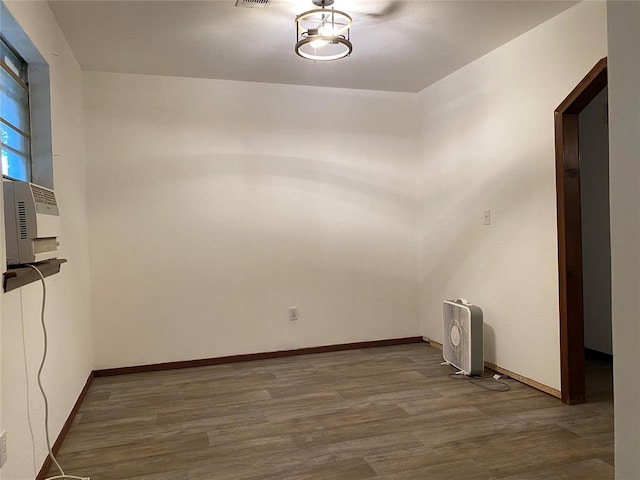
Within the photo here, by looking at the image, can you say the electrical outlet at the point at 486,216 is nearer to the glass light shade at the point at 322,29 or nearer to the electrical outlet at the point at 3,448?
the glass light shade at the point at 322,29

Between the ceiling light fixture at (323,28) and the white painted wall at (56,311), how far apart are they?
1440 millimetres

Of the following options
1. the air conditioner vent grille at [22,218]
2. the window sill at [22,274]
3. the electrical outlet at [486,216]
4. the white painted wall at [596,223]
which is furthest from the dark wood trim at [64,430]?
the white painted wall at [596,223]

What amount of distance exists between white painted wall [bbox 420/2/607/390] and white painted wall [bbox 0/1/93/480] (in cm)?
305

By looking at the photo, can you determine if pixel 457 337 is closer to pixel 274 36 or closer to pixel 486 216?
pixel 486 216

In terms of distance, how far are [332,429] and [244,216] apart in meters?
2.16

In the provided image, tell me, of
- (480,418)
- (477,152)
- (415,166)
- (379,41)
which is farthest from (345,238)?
(480,418)

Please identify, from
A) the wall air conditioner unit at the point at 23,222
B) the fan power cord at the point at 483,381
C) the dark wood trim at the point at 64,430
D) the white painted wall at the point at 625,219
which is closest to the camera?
the white painted wall at the point at 625,219

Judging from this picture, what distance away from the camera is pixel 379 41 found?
3.43m

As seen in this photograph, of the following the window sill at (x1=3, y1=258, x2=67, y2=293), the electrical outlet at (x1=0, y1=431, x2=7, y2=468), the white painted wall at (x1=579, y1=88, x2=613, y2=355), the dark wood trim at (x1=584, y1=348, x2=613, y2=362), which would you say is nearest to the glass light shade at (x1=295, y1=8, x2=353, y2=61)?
the window sill at (x1=3, y1=258, x2=67, y2=293)

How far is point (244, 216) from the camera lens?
14.3 feet

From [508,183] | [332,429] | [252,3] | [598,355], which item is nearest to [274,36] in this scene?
[252,3]

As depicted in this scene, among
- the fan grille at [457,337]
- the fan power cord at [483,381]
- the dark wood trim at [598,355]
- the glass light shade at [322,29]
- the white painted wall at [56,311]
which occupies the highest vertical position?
the glass light shade at [322,29]

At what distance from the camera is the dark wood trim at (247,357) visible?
4045 mm

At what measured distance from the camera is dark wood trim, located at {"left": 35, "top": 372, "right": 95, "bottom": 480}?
2.29 m
